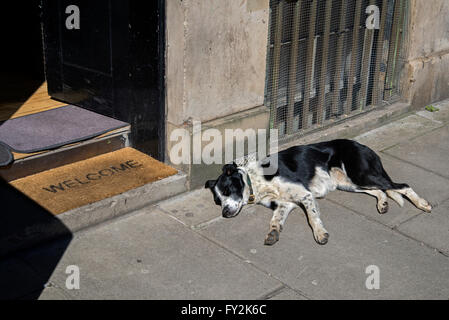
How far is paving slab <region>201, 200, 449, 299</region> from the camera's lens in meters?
4.57

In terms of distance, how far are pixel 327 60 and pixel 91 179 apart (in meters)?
3.05

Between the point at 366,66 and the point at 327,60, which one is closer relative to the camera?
the point at 327,60

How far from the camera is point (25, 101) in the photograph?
6.96 meters

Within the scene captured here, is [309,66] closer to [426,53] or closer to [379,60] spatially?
[379,60]

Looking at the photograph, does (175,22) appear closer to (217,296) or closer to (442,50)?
(217,296)

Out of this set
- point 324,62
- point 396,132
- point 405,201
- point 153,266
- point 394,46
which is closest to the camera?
point 153,266

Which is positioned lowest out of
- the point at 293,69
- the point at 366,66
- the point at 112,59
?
the point at 366,66

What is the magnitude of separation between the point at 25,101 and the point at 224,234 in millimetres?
3069

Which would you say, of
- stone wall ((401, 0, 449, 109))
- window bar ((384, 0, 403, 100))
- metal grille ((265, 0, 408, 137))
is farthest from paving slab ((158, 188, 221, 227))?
stone wall ((401, 0, 449, 109))

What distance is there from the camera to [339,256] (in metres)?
5.00

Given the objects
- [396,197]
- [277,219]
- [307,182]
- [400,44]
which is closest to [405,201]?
[396,197]

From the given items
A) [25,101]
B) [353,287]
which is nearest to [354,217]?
[353,287]

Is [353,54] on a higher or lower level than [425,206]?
higher

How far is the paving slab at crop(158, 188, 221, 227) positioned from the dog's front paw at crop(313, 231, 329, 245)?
36.4 inches
